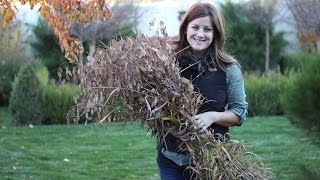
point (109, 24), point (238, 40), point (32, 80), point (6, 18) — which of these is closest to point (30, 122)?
point (32, 80)

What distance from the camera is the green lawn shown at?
715cm

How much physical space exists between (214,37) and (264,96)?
34.5ft

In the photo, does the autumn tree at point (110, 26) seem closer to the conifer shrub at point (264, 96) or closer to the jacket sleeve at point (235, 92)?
the conifer shrub at point (264, 96)

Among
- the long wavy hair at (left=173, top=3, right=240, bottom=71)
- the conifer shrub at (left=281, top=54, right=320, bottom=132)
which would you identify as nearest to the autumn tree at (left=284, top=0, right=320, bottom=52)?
the conifer shrub at (left=281, top=54, right=320, bottom=132)

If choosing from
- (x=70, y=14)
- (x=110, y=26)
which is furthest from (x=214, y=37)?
(x=110, y=26)

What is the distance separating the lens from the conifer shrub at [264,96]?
43.2 feet

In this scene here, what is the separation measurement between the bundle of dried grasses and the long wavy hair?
0.78 feet

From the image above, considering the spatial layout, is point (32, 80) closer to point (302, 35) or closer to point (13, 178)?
point (13, 178)

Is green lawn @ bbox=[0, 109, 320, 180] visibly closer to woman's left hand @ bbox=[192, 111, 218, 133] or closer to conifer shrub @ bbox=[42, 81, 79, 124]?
conifer shrub @ bbox=[42, 81, 79, 124]

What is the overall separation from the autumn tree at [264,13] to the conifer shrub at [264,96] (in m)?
4.85

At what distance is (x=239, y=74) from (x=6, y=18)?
2696 millimetres

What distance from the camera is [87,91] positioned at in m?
2.62

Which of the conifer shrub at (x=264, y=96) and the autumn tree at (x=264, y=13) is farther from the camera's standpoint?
the autumn tree at (x=264, y=13)

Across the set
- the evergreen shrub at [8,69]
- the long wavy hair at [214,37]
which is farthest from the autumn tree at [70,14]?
the evergreen shrub at [8,69]
